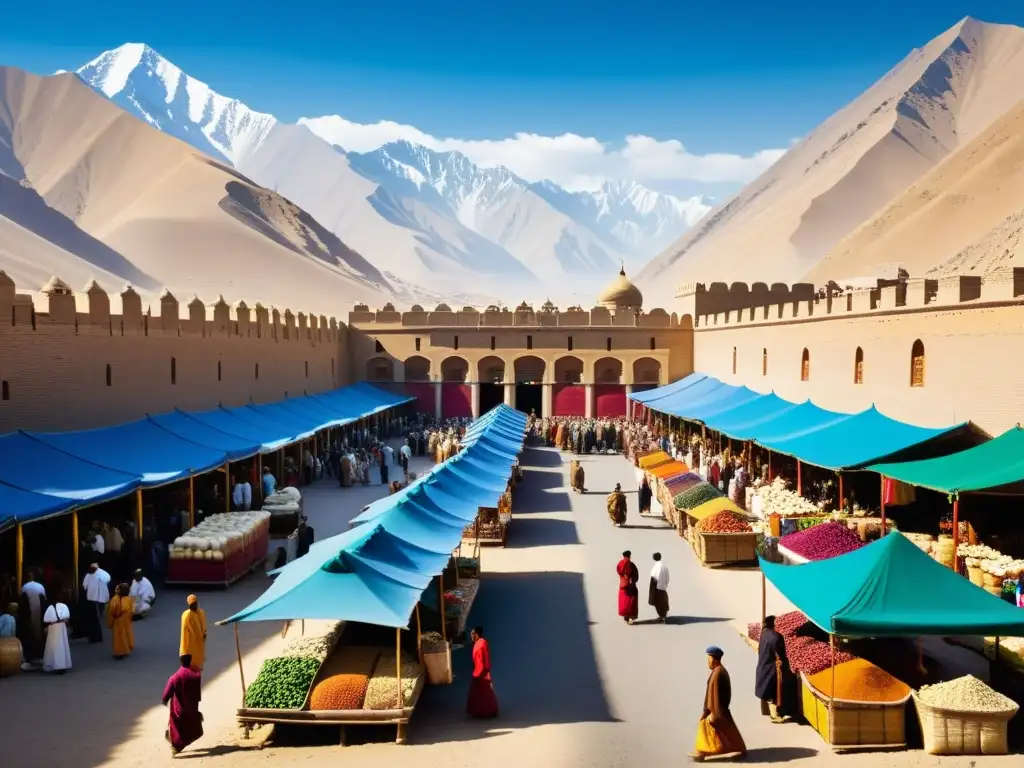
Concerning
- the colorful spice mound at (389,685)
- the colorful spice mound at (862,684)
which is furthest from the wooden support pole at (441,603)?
the colorful spice mound at (862,684)

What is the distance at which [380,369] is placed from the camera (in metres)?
42.0

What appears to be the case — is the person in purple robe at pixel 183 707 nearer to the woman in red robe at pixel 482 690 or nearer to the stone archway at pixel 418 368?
the woman in red robe at pixel 482 690

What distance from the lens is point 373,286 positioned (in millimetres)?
116875

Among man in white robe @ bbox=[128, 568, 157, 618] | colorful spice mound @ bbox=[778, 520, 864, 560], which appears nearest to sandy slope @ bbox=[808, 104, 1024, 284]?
colorful spice mound @ bbox=[778, 520, 864, 560]

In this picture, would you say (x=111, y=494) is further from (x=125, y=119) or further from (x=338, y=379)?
(x=125, y=119)

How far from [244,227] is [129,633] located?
101215 millimetres

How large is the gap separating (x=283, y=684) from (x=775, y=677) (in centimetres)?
467

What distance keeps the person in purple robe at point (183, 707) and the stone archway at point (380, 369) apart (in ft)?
109

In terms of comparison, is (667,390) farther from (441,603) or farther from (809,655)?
(809,655)

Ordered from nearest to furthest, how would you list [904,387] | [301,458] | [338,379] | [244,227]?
1. [904,387]
2. [301,458]
3. [338,379]
4. [244,227]

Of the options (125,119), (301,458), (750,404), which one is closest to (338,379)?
(301,458)

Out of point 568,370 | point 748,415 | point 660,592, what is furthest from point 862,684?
point 568,370

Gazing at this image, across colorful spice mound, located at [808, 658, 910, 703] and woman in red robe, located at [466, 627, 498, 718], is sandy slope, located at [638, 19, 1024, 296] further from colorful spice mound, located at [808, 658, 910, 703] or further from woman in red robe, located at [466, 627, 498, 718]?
woman in red robe, located at [466, 627, 498, 718]

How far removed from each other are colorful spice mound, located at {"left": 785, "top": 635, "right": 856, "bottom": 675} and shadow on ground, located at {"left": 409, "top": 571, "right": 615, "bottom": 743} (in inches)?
76.1
